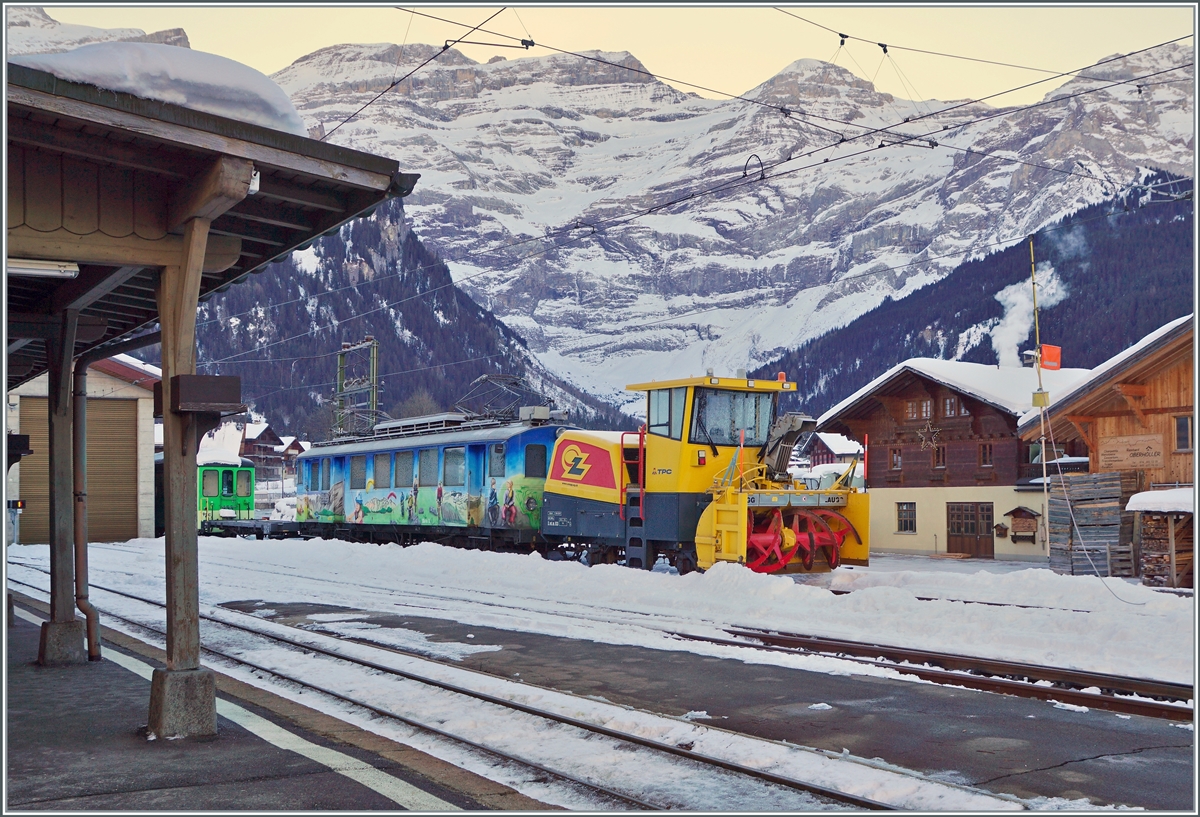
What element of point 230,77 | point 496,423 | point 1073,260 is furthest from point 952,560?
point 1073,260

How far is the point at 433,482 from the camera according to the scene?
28.5 metres

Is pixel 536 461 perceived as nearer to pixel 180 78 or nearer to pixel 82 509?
pixel 82 509

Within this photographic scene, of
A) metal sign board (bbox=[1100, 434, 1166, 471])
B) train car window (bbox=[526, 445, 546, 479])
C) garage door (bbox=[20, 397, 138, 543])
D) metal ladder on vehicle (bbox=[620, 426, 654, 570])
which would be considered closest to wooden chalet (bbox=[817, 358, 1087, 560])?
metal sign board (bbox=[1100, 434, 1166, 471])

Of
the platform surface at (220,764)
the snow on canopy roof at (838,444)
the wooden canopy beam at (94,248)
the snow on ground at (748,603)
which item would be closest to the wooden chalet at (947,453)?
the snow on ground at (748,603)

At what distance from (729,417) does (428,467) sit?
11.0 meters

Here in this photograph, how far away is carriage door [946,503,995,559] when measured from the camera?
115 ft

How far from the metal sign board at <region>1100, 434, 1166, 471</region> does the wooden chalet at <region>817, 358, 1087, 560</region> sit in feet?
22.7

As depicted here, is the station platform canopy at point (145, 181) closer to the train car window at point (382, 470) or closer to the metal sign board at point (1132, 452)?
the metal sign board at point (1132, 452)

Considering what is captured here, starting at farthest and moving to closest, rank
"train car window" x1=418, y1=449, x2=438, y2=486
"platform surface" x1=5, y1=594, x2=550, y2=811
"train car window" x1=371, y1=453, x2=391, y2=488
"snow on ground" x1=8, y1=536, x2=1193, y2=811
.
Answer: "train car window" x1=371, y1=453, x2=391, y2=488 < "train car window" x1=418, y1=449, x2=438, y2=486 < "snow on ground" x1=8, y1=536, x2=1193, y2=811 < "platform surface" x1=5, y1=594, x2=550, y2=811

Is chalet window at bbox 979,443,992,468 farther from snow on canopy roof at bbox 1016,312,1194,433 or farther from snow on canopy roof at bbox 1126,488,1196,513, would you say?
snow on canopy roof at bbox 1126,488,1196,513

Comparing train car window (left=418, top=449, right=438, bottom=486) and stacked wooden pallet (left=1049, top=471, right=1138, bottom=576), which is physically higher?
train car window (left=418, top=449, right=438, bottom=486)

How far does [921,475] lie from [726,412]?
63.1 feet

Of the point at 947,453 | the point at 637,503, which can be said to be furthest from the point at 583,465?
the point at 947,453

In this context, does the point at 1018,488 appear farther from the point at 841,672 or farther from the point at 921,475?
the point at 841,672
